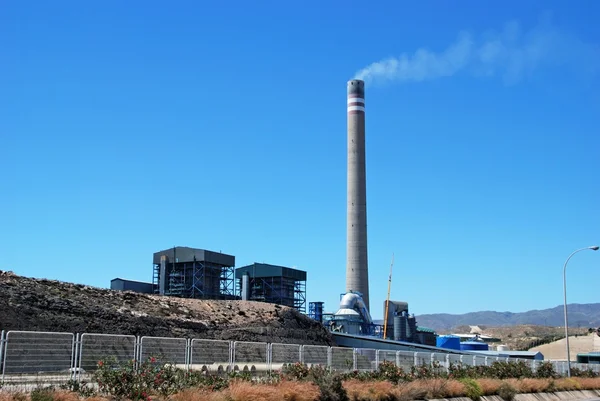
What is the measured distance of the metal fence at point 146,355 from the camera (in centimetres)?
1772

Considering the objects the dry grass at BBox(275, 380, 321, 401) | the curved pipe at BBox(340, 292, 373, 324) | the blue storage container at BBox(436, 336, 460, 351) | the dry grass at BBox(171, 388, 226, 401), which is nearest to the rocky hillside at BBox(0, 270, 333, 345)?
the curved pipe at BBox(340, 292, 373, 324)

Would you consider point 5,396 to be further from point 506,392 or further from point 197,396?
point 506,392

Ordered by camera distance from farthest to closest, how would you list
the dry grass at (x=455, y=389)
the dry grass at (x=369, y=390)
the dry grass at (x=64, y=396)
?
the dry grass at (x=455, y=389) → the dry grass at (x=369, y=390) → the dry grass at (x=64, y=396)

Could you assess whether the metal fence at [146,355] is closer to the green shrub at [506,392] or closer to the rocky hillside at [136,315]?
the green shrub at [506,392]

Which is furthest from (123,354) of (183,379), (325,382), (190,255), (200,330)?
(190,255)

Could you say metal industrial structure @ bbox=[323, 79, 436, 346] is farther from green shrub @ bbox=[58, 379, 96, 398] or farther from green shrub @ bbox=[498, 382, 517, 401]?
green shrub @ bbox=[58, 379, 96, 398]

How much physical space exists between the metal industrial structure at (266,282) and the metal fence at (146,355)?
2671 inches

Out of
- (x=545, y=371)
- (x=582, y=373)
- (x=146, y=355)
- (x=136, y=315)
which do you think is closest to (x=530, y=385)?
(x=545, y=371)

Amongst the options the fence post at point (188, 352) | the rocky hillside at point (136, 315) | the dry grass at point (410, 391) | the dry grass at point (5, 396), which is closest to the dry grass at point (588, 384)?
the dry grass at point (410, 391)

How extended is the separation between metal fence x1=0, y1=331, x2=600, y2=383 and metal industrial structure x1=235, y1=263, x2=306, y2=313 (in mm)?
67840

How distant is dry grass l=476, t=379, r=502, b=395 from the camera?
1077 inches

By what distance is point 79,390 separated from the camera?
49.2 feet

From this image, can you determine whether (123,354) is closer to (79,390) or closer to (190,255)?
(79,390)

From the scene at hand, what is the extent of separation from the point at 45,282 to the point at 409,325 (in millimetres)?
73023
